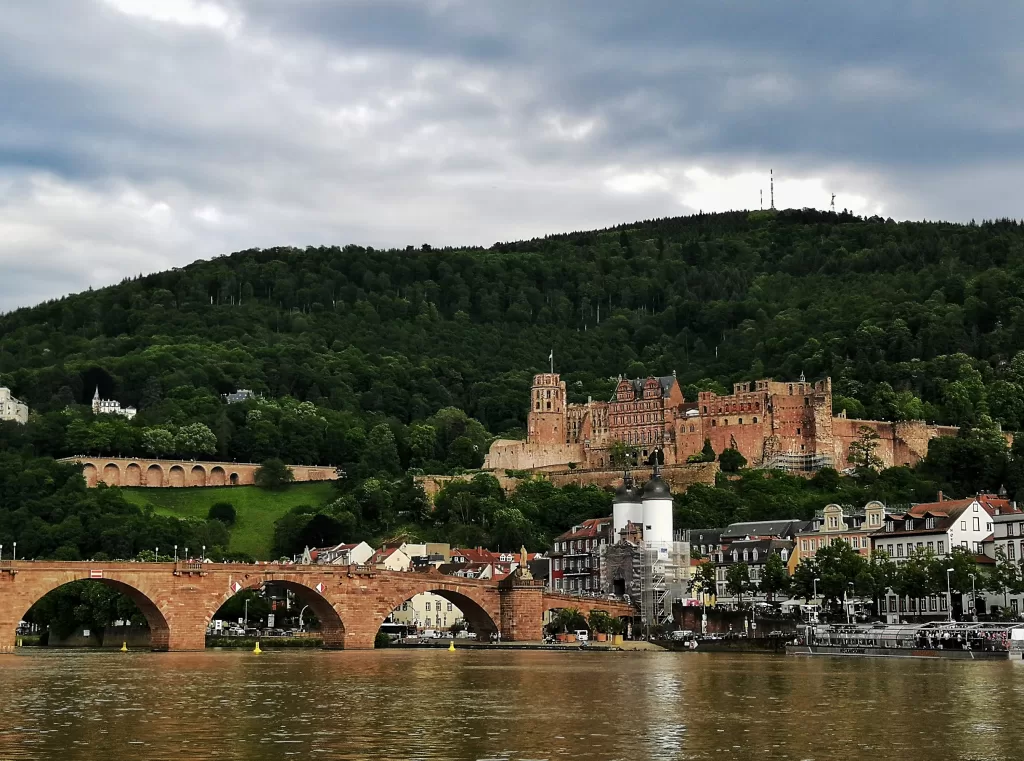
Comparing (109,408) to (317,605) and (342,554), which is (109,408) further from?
(317,605)

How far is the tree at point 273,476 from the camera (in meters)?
163

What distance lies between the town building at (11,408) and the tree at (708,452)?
246 feet

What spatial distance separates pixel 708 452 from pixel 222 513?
45.6 m

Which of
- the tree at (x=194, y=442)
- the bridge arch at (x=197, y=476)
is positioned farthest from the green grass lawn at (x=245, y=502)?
the tree at (x=194, y=442)

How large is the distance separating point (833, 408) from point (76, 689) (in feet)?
391

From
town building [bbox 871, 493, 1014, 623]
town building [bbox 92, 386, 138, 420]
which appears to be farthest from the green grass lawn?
town building [bbox 871, 493, 1014, 623]

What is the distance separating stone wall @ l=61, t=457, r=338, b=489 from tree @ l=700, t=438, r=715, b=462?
3822cm

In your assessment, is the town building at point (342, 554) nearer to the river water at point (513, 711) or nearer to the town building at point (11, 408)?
the river water at point (513, 711)

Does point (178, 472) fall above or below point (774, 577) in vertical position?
above

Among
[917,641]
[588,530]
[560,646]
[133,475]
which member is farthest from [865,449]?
[133,475]

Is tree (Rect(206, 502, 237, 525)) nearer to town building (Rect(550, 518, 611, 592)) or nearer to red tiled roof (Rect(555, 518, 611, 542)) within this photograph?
red tiled roof (Rect(555, 518, 611, 542))

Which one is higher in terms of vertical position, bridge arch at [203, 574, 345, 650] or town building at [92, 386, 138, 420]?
town building at [92, 386, 138, 420]

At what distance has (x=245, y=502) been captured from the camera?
516 feet

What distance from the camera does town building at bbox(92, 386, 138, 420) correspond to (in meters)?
181
